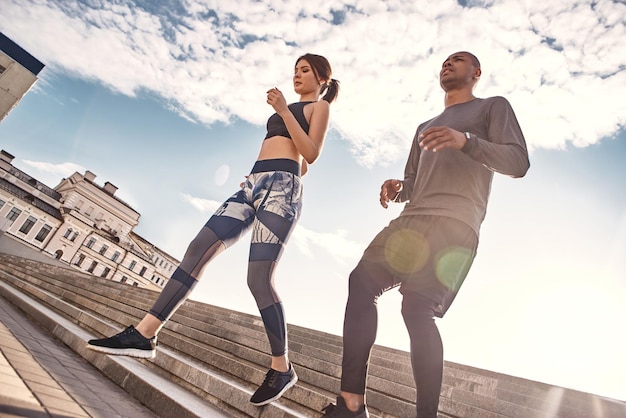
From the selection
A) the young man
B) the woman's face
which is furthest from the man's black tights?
the woman's face

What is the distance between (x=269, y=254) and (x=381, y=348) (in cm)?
435

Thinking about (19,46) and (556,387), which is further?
(19,46)

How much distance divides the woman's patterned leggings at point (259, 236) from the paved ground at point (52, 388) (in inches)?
21.5

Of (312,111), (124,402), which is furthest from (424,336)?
(124,402)

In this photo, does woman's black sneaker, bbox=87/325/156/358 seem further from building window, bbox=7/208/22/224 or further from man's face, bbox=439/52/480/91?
building window, bbox=7/208/22/224

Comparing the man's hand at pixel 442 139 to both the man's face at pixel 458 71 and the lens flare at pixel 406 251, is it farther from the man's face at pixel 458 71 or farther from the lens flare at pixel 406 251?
the man's face at pixel 458 71

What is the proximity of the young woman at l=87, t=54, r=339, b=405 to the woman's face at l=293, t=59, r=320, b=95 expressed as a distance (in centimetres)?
15

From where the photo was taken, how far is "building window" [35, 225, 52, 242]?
125 feet

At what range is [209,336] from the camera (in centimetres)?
482

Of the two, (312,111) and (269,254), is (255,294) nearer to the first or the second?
(269,254)

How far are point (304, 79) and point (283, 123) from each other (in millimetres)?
448

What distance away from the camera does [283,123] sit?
2.48 m

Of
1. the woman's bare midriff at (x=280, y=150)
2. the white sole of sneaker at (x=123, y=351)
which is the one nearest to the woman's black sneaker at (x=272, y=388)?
the white sole of sneaker at (x=123, y=351)

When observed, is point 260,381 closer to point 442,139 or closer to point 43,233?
point 442,139
